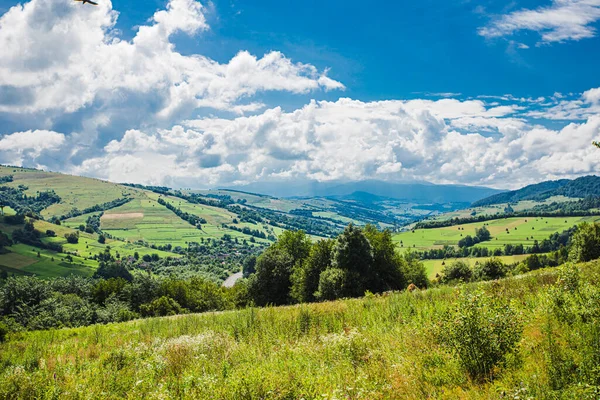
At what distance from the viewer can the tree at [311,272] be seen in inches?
1775

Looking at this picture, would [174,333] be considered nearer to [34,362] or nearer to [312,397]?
[34,362]

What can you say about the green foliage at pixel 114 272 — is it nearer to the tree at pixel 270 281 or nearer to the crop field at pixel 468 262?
the tree at pixel 270 281

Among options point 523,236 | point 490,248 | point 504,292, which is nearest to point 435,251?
point 490,248

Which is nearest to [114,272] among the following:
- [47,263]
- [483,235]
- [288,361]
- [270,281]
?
[47,263]

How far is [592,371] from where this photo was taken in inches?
221

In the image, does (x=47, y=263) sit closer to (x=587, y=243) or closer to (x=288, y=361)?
(x=288, y=361)

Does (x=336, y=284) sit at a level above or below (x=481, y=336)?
below

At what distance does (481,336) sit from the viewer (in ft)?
22.6

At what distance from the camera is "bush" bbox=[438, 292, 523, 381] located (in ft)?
22.5

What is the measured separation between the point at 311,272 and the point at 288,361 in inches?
1504

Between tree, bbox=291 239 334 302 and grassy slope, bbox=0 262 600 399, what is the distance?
30.8m

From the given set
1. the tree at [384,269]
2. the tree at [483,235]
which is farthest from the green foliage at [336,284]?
the tree at [483,235]

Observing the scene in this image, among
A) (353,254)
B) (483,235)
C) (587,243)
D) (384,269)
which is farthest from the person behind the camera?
(483,235)

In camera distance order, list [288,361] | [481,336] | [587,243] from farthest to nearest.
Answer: [587,243]
[288,361]
[481,336]
